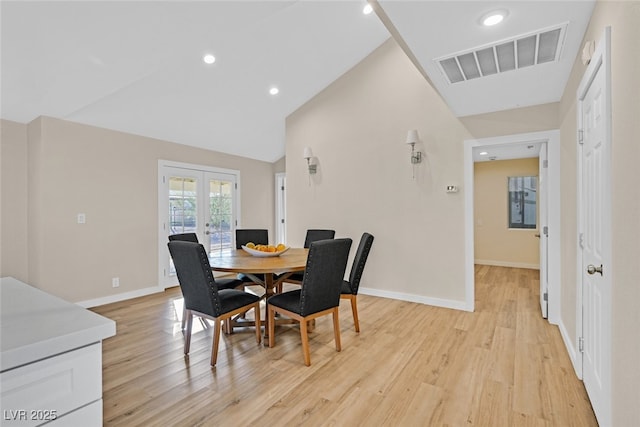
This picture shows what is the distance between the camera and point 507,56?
7.29 ft

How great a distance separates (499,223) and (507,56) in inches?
204

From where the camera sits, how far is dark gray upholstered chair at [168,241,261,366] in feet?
7.59

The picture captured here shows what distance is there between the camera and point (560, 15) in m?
1.77

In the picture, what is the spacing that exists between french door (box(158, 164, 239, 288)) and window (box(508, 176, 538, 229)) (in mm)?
5664

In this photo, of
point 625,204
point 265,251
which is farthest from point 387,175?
point 625,204

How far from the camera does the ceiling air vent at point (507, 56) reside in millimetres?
1992

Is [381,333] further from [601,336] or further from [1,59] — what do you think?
[1,59]

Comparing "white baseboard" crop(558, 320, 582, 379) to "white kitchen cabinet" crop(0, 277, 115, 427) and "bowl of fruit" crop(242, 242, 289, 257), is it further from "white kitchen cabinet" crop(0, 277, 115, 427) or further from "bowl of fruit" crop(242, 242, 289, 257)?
"white kitchen cabinet" crop(0, 277, 115, 427)

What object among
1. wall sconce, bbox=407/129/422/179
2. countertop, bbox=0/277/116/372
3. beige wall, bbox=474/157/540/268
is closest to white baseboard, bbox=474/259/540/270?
beige wall, bbox=474/157/540/268

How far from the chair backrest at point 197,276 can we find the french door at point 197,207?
2.54m

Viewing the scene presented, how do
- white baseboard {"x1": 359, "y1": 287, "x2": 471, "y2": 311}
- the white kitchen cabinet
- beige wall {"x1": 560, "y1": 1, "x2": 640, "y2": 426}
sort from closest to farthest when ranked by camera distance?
the white kitchen cabinet, beige wall {"x1": 560, "y1": 1, "x2": 640, "y2": 426}, white baseboard {"x1": 359, "y1": 287, "x2": 471, "y2": 311}

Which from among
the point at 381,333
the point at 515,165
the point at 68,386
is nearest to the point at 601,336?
the point at 381,333

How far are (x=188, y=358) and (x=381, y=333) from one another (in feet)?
5.79

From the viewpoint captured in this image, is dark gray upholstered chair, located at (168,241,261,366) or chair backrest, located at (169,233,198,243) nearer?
dark gray upholstered chair, located at (168,241,261,366)
